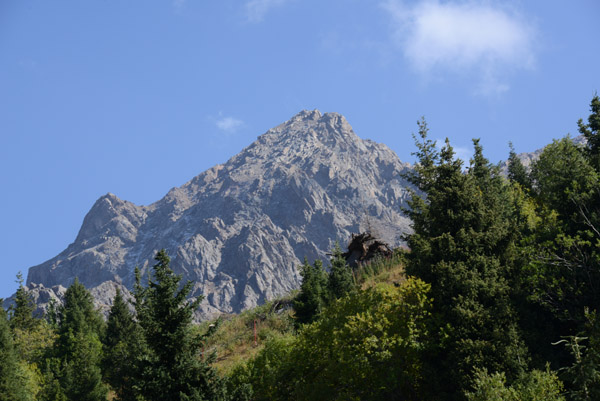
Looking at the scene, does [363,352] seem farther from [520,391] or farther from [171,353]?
[171,353]

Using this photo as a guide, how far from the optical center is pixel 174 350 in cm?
2220

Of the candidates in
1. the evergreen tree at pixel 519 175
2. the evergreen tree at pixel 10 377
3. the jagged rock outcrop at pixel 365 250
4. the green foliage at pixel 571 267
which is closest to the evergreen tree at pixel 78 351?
the evergreen tree at pixel 10 377

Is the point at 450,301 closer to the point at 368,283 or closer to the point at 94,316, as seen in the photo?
the point at 368,283

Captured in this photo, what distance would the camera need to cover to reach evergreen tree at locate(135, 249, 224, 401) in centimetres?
2147

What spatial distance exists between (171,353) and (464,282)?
1460 cm

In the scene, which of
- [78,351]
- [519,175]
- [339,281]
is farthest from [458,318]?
[519,175]

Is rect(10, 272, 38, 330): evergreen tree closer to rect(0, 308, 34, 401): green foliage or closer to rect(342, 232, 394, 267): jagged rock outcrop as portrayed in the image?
rect(0, 308, 34, 401): green foliage

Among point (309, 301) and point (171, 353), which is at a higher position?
point (309, 301)

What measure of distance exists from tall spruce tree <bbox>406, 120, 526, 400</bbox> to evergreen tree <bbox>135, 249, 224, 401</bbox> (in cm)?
1105

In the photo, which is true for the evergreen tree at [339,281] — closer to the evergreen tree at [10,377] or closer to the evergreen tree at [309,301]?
the evergreen tree at [309,301]

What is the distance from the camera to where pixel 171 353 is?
72.9 feet

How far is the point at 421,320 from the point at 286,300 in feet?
136

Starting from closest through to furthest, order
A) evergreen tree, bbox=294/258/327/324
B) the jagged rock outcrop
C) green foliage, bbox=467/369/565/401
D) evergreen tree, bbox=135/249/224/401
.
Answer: green foliage, bbox=467/369/565/401
evergreen tree, bbox=135/249/224/401
evergreen tree, bbox=294/258/327/324
the jagged rock outcrop

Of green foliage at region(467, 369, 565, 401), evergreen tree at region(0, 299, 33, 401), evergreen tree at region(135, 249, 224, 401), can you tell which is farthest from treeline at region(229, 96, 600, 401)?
evergreen tree at region(0, 299, 33, 401)
